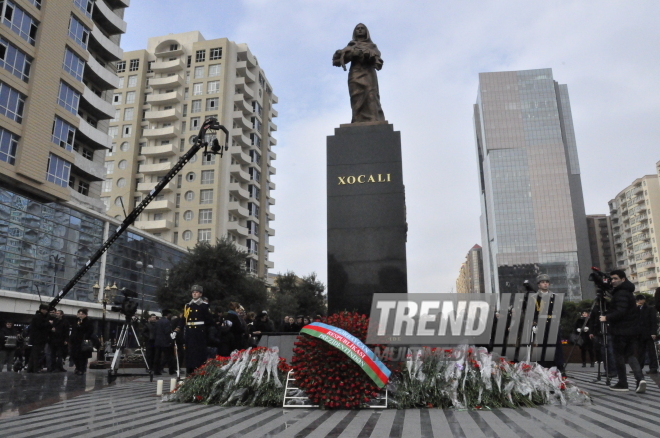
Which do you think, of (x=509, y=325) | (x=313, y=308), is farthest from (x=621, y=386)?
(x=313, y=308)

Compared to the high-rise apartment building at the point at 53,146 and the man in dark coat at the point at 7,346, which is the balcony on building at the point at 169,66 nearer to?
the high-rise apartment building at the point at 53,146

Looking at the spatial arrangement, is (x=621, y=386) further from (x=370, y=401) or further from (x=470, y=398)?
(x=370, y=401)

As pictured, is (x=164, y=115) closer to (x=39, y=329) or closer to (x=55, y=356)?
(x=55, y=356)

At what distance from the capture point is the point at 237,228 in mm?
68375

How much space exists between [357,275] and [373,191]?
75.1 inches

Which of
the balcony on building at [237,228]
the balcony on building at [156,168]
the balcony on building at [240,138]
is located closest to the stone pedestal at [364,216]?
the balcony on building at [237,228]

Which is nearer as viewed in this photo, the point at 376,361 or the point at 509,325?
the point at 376,361

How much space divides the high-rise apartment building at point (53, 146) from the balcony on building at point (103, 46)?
3.5 inches

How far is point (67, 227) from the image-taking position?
39375mm

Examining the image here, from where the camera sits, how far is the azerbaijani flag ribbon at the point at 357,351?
270 inches

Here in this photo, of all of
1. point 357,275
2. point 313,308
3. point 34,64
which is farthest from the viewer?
point 313,308

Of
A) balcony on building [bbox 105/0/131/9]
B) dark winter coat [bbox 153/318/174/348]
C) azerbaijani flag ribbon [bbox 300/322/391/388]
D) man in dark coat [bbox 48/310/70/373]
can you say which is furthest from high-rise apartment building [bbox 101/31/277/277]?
azerbaijani flag ribbon [bbox 300/322/391/388]

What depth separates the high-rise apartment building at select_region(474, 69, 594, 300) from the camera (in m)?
118

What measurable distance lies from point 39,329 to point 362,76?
483 inches
